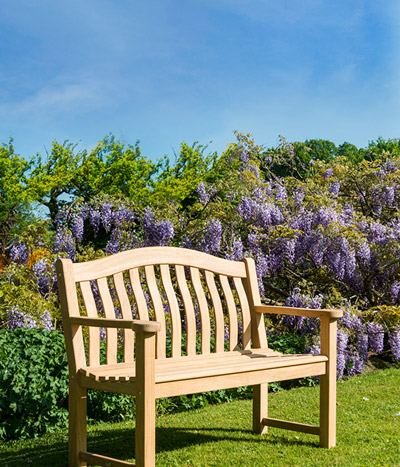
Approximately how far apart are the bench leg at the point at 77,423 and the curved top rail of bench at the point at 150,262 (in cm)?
63

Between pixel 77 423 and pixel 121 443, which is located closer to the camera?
pixel 77 423

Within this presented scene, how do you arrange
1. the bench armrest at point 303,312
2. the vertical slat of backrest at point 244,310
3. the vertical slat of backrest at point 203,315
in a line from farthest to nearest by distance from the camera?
the vertical slat of backrest at point 244,310 → the vertical slat of backrest at point 203,315 → the bench armrest at point 303,312

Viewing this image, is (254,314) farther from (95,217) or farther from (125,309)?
(95,217)

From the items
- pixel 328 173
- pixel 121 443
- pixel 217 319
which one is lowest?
pixel 121 443

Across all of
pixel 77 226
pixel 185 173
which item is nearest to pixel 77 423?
pixel 77 226

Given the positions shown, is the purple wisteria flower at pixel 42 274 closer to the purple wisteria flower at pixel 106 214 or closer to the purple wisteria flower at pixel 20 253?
the purple wisteria flower at pixel 20 253

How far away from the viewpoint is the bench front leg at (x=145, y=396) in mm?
2734

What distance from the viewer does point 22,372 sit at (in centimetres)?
430

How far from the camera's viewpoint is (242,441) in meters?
3.84

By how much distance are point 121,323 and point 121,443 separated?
1407mm

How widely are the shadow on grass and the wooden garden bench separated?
18 cm

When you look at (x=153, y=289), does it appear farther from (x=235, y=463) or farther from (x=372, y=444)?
(x=372, y=444)

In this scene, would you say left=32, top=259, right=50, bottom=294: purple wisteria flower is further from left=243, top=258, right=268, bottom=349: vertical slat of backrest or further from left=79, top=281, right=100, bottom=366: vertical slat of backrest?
left=79, top=281, right=100, bottom=366: vertical slat of backrest

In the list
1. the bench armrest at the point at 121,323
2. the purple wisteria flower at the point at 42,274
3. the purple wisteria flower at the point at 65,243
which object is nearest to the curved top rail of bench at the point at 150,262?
the bench armrest at the point at 121,323
